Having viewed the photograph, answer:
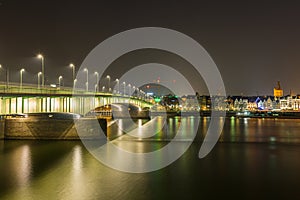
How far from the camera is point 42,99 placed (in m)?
27.4

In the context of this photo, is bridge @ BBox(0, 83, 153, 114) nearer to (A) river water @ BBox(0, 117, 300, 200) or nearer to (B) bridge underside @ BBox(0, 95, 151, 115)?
(B) bridge underside @ BBox(0, 95, 151, 115)

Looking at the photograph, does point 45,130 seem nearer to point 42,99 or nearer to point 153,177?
point 42,99

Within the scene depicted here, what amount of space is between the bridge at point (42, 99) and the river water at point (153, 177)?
13.8ft

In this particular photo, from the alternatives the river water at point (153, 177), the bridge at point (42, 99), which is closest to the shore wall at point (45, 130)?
the bridge at point (42, 99)

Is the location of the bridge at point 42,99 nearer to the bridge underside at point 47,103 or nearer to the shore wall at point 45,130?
the bridge underside at point 47,103

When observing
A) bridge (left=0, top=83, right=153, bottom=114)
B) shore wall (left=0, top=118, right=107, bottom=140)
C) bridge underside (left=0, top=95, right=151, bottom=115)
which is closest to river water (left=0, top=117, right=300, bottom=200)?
shore wall (left=0, top=118, right=107, bottom=140)

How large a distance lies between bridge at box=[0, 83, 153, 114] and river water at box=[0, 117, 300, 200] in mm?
4221

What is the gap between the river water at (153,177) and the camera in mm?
11125

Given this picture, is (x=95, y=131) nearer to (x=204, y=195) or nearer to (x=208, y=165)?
(x=208, y=165)

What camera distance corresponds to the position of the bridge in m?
23.0

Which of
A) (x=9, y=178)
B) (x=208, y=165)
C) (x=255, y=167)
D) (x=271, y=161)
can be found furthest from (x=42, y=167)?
(x=271, y=161)

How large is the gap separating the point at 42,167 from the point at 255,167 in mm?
9854

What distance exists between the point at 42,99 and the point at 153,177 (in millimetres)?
16894

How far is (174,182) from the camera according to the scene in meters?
12.6
